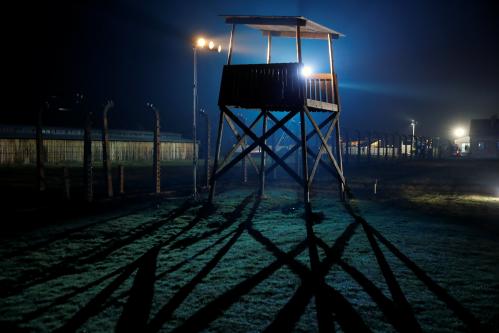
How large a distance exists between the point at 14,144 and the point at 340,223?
37.9 meters

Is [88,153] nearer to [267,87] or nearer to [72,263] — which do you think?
[72,263]

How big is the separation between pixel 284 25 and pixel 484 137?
A: 90088 mm

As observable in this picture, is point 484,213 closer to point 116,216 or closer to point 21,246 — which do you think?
point 116,216

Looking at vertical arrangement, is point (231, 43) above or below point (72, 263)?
above

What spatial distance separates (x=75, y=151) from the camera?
4384 centimetres

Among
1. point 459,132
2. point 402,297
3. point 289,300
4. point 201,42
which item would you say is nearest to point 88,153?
point 201,42

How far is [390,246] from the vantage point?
8.41 metres

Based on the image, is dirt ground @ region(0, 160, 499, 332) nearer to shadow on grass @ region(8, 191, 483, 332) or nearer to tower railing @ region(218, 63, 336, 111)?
shadow on grass @ region(8, 191, 483, 332)

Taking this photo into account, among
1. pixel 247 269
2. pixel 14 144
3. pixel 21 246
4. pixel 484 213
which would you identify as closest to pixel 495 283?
pixel 247 269

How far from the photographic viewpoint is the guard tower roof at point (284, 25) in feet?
43.4

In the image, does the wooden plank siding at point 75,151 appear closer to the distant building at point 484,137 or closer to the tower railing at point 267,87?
the tower railing at point 267,87

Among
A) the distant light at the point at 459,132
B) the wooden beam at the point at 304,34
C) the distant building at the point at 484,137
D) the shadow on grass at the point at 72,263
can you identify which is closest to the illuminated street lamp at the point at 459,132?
the distant light at the point at 459,132

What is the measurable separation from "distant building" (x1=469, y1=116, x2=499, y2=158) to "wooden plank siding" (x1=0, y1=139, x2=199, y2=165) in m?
66.8

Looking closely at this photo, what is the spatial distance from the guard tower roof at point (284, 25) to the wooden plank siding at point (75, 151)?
3281 cm
